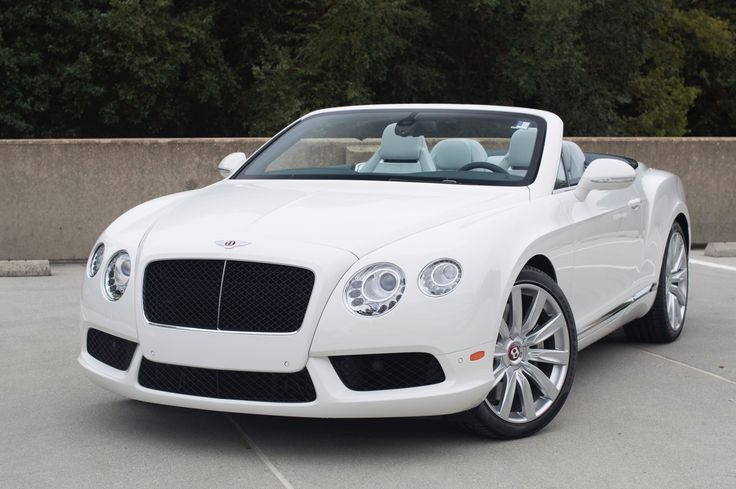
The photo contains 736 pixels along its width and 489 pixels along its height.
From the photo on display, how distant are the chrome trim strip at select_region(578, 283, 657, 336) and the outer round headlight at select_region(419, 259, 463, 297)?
4.44 feet

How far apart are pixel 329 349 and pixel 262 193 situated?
1378mm

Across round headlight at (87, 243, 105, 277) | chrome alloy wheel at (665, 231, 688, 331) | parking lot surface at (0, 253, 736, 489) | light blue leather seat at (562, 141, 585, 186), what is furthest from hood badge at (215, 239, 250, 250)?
chrome alloy wheel at (665, 231, 688, 331)

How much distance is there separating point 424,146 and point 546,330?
1.45m

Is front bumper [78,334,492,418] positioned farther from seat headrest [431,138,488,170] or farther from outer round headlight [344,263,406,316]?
seat headrest [431,138,488,170]

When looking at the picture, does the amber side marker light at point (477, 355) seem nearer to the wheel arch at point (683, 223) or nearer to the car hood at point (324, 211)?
the car hood at point (324, 211)

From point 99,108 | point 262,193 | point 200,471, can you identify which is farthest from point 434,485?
point 99,108

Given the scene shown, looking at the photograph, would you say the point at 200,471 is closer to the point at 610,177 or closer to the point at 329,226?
the point at 329,226

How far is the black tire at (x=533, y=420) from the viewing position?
495 centimetres

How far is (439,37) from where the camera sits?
34.6 m

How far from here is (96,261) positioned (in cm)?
531

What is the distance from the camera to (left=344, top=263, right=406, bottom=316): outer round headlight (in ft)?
15.0

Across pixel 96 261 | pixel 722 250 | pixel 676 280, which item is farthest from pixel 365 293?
pixel 722 250

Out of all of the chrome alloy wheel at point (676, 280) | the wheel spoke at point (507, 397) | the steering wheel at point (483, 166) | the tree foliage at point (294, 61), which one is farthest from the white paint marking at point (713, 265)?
the tree foliage at point (294, 61)

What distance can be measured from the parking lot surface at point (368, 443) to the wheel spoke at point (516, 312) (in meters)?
0.46
